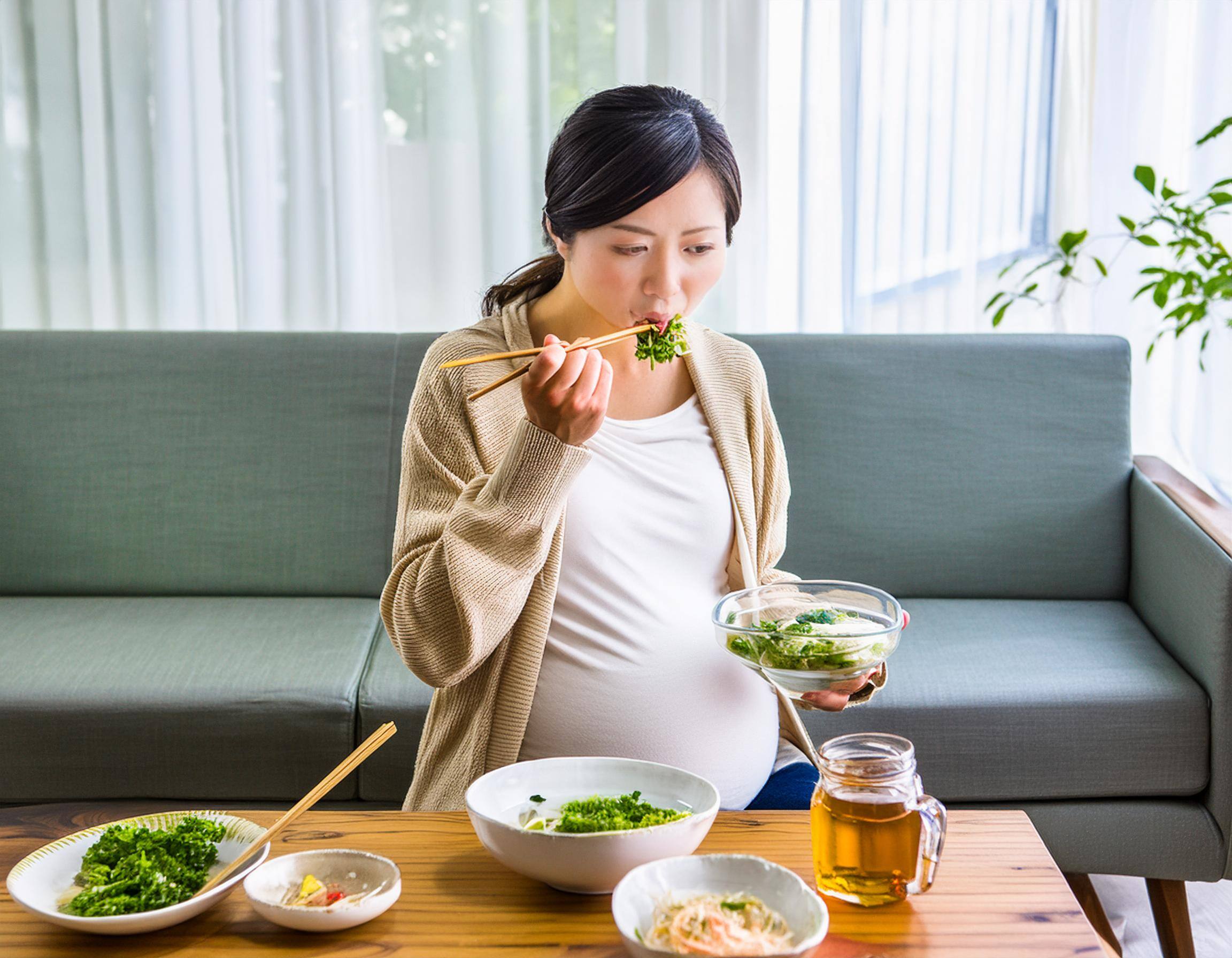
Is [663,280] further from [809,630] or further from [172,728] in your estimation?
[172,728]

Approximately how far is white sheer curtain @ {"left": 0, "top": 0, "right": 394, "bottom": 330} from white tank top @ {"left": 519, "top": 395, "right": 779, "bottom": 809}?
1752 mm

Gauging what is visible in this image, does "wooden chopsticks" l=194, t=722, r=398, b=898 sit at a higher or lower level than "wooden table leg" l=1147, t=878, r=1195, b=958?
higher

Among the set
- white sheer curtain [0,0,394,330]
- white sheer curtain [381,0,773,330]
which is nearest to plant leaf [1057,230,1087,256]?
white sheer curtain [381,0,773,330]

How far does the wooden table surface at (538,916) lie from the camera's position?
89 centimetres

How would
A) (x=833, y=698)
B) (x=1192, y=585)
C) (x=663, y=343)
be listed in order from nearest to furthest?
(x=833, y=698) → (x=663, y=343) → (x=1192, y=585)

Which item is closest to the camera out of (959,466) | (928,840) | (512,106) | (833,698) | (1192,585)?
(928,840)

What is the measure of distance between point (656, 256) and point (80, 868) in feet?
2.69

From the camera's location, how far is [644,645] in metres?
1.31

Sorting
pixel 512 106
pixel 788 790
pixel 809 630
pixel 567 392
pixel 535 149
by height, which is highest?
pixel 512 106

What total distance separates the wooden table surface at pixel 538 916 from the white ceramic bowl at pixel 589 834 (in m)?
0.04

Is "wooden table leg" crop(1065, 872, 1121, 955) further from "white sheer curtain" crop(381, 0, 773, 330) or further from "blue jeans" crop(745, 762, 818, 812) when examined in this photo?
"white sheer curtain" crop(381, 0, 773, 330)

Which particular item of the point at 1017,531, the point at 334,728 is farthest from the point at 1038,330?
the point at 334,728

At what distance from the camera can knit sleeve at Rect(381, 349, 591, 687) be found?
1.16m

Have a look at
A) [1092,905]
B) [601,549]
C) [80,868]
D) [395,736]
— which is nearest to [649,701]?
[601,549]
